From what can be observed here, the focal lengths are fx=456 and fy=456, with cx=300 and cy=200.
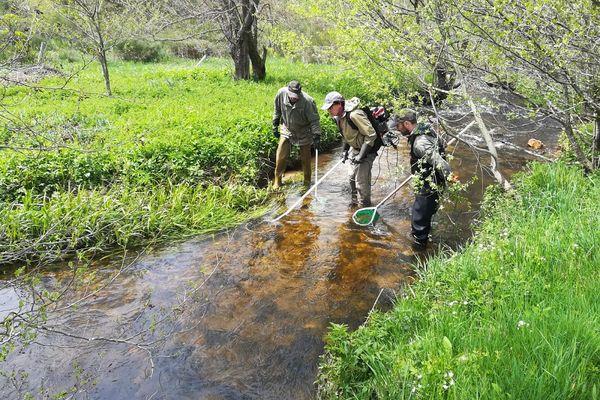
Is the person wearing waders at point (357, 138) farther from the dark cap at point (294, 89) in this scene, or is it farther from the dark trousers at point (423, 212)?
the dark trousers at point (423, 212)

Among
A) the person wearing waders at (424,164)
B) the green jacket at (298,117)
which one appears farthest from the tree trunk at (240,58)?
the person wearing waders at (424,164)

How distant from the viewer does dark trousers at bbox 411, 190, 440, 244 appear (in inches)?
237

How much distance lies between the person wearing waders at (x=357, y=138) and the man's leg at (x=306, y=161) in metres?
0.99

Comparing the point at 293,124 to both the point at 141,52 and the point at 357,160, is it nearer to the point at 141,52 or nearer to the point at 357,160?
the point at 357,160

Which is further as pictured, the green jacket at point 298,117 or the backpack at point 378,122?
the green jacket at point 298,117

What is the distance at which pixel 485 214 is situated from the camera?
21.4 feet

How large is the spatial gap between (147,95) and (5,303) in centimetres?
899

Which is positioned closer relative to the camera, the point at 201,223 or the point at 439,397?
the point at 439,397

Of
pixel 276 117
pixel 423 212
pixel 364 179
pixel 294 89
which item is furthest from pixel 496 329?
pixel 276 117

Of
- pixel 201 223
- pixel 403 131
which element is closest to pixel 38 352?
pixel 201 223

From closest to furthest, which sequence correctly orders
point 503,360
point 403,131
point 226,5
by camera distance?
1. point 503,360
2. point 403,131
3. point 226,5

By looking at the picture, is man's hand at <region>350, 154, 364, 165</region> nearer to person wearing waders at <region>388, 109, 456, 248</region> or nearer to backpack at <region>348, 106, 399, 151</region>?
backpack at <region>348, 106, 399, 151</region>

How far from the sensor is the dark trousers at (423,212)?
6.01 metres

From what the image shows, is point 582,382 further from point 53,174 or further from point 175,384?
point 53,174
